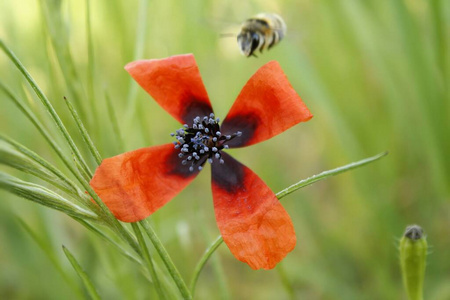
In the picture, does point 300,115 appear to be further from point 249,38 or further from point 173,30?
point 173,30

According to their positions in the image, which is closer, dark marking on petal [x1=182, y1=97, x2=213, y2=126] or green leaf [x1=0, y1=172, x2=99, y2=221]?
green leaf [x1=0, y1=172, x2=99, y2=221]

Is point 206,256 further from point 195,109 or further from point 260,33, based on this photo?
point 260,33

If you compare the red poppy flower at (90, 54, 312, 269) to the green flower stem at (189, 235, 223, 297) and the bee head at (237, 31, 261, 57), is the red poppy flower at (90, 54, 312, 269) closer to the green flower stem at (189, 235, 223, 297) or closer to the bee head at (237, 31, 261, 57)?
the green flower stem at (189, 235, 223, 297)

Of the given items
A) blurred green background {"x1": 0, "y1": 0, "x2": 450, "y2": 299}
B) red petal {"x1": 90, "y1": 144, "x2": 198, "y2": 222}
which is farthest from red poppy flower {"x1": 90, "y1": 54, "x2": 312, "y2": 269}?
blurred green background {"x1": 0, "y1": 0, "x2": 450, "y2": 299}

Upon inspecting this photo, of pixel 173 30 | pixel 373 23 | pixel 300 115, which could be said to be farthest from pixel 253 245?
pixel 173 30

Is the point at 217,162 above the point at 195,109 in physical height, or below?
below

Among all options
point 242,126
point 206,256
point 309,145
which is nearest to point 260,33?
point 242,126
